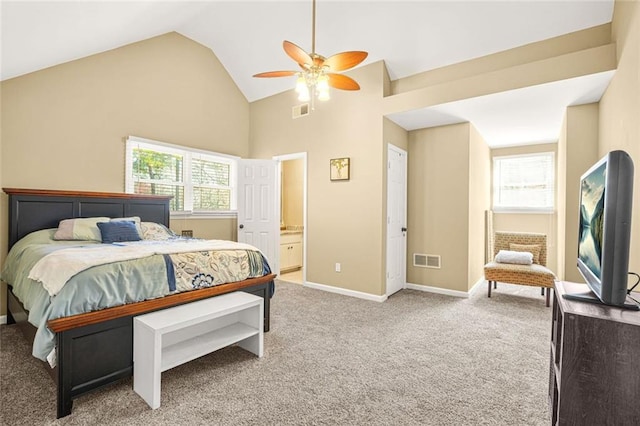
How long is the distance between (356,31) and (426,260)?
3.24 meters

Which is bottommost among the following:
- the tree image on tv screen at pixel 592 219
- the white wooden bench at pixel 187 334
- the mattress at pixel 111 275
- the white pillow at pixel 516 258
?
the white wooden bench at pixel 187 334

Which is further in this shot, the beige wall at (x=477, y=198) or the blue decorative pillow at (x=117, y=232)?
the beige wall at (x=477, y=198)

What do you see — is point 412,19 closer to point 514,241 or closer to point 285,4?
point 285,4

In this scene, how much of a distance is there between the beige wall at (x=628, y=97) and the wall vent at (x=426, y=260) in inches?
91.0

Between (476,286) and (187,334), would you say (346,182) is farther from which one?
(187,334)

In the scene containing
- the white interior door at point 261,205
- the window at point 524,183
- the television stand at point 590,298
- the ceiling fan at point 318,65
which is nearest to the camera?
the television stand at point 590,298

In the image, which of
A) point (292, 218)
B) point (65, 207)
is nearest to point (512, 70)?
point (292, 218)

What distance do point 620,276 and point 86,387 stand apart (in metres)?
2.79

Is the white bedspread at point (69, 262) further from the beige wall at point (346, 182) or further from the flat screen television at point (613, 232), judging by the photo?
the flat screen television at point (613, 232)

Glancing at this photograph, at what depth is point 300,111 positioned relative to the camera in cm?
482

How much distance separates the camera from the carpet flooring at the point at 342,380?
178 centimetres

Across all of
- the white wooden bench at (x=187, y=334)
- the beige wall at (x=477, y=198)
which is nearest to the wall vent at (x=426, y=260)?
the beige wall at (x=477, y=198)

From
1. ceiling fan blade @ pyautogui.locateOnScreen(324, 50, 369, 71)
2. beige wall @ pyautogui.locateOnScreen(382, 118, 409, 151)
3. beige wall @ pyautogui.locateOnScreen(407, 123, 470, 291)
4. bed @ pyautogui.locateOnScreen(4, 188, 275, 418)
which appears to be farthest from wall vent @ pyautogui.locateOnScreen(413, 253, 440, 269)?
ceiling fan blade @ pyautogui.locateOnScreen(324, 50, 369, 71)

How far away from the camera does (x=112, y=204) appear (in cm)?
384
